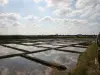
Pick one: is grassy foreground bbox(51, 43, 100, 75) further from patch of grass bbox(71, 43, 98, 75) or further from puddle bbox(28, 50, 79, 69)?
puddle bbox(28, 50, 79, 69)

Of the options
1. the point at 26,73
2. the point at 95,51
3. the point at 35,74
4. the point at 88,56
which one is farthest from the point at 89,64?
the point at 26,73

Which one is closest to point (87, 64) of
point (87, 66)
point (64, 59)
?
point (87, 66)

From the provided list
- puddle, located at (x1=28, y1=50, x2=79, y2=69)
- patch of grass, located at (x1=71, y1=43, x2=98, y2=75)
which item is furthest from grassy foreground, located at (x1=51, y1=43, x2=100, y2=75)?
puddle, located at (x1=28, y1=50, x2=79, y2=69)

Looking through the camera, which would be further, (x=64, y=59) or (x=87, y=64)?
(x=64, y=59)

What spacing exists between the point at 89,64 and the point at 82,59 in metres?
0.14

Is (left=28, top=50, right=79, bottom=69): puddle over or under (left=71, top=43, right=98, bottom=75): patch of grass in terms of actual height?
under

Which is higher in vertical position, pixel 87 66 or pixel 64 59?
pixel 87 66

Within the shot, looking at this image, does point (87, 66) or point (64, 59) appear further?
point (64, 59)

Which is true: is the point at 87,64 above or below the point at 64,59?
above

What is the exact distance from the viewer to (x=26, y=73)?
3086 millimetres

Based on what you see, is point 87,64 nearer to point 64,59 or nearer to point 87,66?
point 87,66

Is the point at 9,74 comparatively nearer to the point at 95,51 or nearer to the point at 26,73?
the point at 26,73

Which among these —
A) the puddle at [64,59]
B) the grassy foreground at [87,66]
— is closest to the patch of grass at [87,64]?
the grassy foreground at [87,66]

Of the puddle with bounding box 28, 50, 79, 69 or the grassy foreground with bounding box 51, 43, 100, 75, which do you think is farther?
the puddle with bounding box 28, 50, 79, 69
